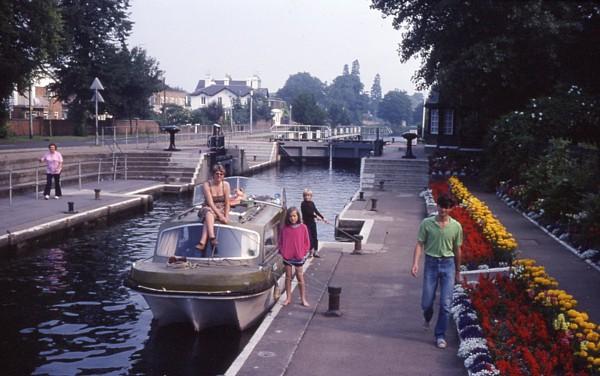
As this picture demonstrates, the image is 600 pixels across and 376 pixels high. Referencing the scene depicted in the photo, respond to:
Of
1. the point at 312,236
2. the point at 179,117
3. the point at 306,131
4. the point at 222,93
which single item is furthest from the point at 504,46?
the point at 222,93

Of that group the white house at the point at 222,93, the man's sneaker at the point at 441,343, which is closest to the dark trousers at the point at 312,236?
the man's sneaker at the point at 441,343

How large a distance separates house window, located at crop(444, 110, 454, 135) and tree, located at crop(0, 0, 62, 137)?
26.0 meters

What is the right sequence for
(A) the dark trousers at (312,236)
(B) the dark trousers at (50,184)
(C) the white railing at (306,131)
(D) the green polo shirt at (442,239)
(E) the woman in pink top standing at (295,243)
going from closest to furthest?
(D) the green polo shirt at (442,239)
(E) the woman in pink top standing at (295,243)
(A) the dark trousers at (312,236)
(B) the dark trousers at (50,184)
(C) the white railing at (306,131)

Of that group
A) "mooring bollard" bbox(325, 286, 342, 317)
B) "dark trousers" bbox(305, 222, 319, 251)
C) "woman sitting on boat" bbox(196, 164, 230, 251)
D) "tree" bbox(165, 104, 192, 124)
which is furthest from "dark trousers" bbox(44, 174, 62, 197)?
"tree" bbox(165, 104, 192, 124)

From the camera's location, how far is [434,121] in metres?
44.0

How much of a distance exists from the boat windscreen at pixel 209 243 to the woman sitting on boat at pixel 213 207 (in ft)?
0.46

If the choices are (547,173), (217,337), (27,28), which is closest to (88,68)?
(27,28)

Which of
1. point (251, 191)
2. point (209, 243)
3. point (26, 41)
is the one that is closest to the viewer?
point (209, 243)

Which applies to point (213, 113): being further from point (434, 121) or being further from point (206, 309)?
point (206, 309)

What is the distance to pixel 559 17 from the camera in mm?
27938

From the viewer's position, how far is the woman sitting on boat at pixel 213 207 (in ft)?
39.1

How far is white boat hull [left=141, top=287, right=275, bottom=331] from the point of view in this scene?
11.0 meters

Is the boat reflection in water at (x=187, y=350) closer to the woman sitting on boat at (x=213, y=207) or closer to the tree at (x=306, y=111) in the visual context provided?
the woman sitting on boat at (x=213, y=207)

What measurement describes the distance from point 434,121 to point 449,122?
1153mm
